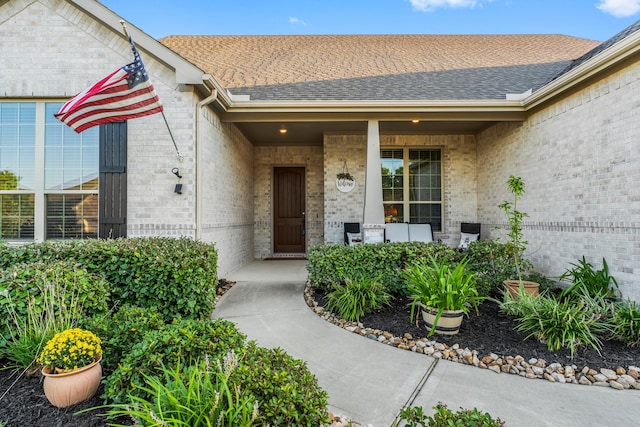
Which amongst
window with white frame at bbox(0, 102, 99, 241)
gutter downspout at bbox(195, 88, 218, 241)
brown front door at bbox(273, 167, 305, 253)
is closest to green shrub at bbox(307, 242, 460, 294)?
gutter downspout at bbox(195, 88, 218, 241)

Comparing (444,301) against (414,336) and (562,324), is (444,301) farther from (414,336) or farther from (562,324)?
(562,324)

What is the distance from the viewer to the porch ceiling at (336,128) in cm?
671

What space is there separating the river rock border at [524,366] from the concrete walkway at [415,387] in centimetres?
8

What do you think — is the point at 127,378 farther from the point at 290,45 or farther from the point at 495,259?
the point at 290,45

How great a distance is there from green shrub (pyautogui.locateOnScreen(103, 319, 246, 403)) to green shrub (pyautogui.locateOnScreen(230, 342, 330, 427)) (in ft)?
1.01

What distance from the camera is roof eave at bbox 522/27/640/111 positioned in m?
3.73

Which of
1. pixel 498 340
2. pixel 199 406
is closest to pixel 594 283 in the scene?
pixel 498 340

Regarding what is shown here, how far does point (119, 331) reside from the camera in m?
2.25

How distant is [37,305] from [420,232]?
21.8ft

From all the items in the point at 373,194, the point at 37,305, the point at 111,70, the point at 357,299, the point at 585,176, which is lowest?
the point at 357,299

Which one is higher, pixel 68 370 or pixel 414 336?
pixel 68 370

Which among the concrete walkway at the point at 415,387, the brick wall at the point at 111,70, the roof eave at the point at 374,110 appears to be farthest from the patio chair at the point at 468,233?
the brick wall at the point at 111,70

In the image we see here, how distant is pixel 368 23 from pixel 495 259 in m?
11.9

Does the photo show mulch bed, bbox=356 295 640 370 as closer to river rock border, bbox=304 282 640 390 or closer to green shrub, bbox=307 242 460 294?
river rock border, bbox=304 282 640 390
